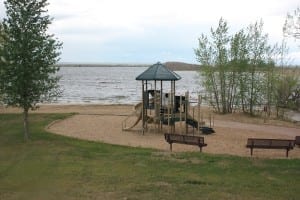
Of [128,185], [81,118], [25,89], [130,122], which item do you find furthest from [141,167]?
[81,118]

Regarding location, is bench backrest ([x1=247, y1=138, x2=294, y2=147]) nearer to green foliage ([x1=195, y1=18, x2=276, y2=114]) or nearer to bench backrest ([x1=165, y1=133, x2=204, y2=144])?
bench backrest ([x1=165, y1=133, x2=204, y2=144])

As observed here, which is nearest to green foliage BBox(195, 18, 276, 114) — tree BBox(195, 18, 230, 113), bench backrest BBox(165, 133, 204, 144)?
tree BBox(195, 18, 230, 113)

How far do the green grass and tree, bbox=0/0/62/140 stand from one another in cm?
218

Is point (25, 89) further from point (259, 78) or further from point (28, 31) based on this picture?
point (259, 78)

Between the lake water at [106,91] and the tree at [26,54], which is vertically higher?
the tree at [26,54]

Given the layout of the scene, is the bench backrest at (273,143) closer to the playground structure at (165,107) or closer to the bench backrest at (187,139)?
the bench backrest at (187,139)

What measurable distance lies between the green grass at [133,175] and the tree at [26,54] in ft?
7.17

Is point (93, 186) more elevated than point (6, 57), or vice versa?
point (6, 57)

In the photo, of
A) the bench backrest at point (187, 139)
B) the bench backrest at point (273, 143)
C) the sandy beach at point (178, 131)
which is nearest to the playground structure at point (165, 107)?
the sandy beach at point (178, 131)

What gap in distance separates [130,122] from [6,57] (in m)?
9.62

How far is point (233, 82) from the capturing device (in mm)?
29125

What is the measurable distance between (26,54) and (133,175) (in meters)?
7.64

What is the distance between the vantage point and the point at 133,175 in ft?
34.5

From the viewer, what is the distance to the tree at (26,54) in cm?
1596
